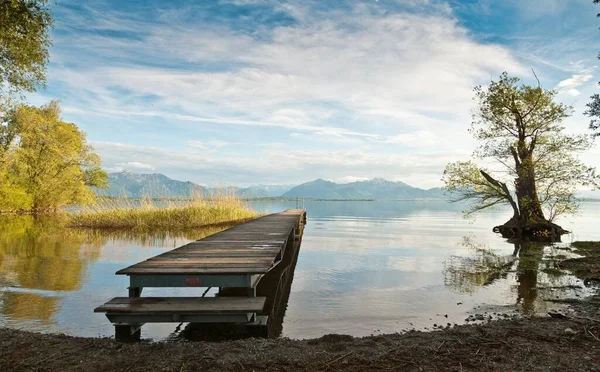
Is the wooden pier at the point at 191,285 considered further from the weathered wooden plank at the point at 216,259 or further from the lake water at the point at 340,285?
the lake water at the point at 340,285

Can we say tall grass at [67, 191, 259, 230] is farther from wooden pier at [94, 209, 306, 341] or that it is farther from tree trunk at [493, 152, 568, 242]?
tree trunk at [493, 152, 568, 242]

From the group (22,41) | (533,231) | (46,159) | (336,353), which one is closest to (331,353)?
(336,353)

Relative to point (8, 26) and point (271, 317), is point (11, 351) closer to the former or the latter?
point (271, 317)

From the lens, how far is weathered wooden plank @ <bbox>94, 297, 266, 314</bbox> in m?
4.90

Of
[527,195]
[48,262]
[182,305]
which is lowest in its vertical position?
[48,262]

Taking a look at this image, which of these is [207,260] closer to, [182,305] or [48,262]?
[182,305]

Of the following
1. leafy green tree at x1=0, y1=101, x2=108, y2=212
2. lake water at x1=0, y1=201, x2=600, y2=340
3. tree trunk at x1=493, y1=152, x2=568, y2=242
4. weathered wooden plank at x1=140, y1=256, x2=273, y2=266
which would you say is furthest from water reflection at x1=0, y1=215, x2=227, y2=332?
leafy green tree at x1=0, y1=101, x2=108, y2=212

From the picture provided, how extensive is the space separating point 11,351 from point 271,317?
3.73m

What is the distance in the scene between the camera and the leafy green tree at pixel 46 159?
124ft

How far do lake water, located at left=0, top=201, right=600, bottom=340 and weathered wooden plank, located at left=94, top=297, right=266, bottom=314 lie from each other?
2.37ft

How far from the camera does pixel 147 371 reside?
3.80 m

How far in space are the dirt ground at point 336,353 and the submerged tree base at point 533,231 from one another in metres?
19.7

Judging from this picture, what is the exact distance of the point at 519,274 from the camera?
10.8 m

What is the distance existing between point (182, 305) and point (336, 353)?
217 centimetres
